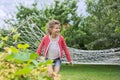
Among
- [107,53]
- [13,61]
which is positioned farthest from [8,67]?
[107,53]

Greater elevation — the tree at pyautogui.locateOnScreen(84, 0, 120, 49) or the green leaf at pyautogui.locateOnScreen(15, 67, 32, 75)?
the green leaf at pyautogui.locateOnScreen(15, 67, 32, 75)

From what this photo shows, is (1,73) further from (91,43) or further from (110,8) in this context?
(91,43)

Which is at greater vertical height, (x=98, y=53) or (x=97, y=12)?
(x=97, y=12)

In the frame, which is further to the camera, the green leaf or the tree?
the tree

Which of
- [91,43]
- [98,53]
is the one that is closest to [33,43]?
[98,53]

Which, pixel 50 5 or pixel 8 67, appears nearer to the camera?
pixel 8 67

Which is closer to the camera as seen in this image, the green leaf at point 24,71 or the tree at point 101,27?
the green leaf at point 24,71

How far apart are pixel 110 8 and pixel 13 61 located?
373 inches

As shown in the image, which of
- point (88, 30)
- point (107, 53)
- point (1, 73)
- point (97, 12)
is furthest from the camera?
point (88, 30)

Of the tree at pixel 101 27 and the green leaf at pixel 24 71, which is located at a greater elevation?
the green leaf at pixel 24 71

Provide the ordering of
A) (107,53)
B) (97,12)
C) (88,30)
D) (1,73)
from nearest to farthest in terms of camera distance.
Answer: (1,73)
(107,53)
(97,12)
(88,30)

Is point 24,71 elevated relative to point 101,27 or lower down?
elevated

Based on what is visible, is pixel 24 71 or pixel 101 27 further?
pixel 101 27

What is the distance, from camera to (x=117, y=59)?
1085cm
